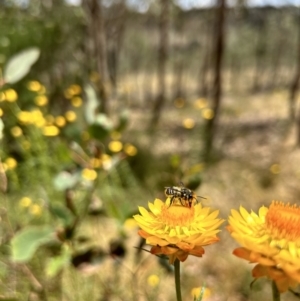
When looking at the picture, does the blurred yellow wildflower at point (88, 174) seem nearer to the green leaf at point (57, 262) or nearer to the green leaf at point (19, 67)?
the green leaf at point (57, 262)

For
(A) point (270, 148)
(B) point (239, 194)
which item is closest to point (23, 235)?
(B) point (239, 194)

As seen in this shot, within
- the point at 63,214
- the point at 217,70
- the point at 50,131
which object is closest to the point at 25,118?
the point at 50,131

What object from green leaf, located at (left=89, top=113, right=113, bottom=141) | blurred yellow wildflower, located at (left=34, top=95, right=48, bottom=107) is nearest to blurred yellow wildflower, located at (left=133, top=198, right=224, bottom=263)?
green leaf, located at (left=89, top=113, right=113, bottom=141)

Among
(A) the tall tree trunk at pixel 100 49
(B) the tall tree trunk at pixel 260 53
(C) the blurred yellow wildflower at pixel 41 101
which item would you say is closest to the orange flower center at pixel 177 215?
(C) the blurred yellow wildflower at pixel 41 101

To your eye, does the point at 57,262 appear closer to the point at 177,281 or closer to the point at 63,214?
the point at 63,214

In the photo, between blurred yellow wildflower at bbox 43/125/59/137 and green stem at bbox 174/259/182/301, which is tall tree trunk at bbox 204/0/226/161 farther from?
green stem at bbox 174/259/182/301
